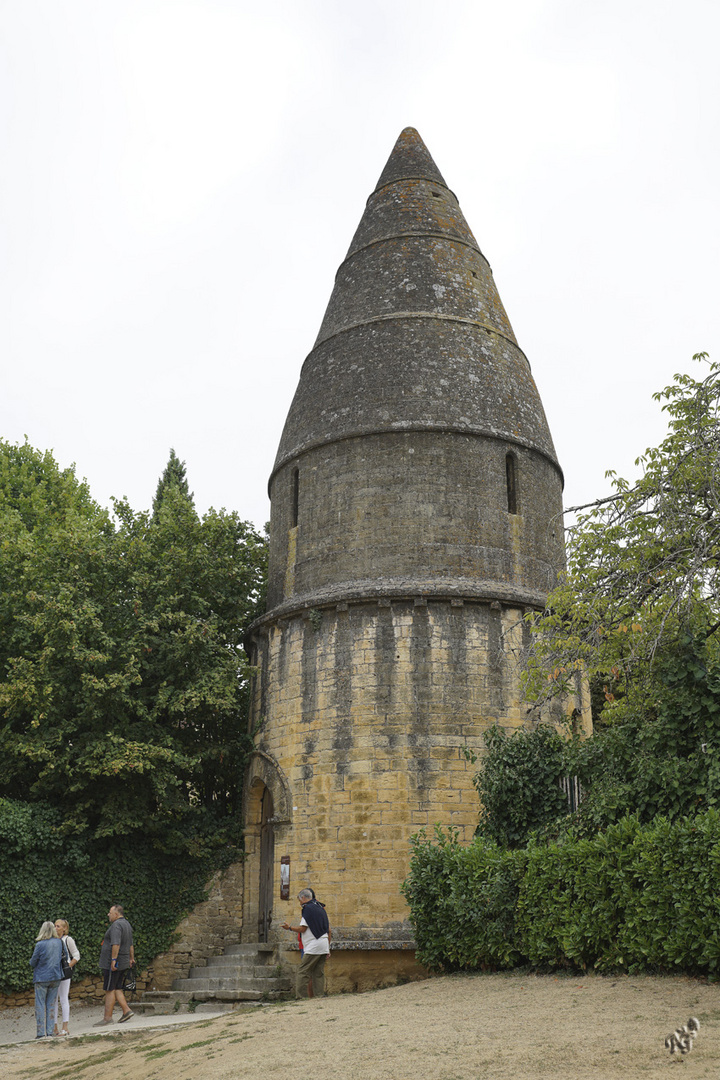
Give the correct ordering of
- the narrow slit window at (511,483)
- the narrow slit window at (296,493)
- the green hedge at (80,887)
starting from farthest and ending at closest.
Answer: the narrow slit window at (296,493)
the narrow slit window at (511,483)
the green hedge at (80,887)

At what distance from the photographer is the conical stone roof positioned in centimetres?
1853

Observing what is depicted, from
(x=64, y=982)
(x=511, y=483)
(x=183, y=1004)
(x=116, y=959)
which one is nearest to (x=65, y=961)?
(x=64, y=982)

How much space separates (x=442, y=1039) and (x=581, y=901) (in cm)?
289

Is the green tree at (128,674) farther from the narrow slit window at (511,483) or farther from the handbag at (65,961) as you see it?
the narrow slit window at (511,483)

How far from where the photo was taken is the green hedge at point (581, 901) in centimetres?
914

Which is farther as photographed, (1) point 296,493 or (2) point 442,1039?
(1) point 296,493

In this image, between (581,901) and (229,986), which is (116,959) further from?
(581,901)

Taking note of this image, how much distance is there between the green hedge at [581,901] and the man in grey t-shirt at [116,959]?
3.92m

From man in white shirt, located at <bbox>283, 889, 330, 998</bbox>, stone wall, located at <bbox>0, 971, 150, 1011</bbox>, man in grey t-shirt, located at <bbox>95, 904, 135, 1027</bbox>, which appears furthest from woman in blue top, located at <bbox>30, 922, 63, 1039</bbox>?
stone wall, located at <bbox>0, 971, 150, 1011</bbox>

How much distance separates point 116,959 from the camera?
44.0 ft

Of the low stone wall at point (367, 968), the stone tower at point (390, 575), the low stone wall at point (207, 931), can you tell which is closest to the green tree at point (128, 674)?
the low stone wall at point (207, 931)

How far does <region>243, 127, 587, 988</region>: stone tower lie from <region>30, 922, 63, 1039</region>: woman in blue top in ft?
13.7

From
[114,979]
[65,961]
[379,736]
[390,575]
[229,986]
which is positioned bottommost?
[229,986]

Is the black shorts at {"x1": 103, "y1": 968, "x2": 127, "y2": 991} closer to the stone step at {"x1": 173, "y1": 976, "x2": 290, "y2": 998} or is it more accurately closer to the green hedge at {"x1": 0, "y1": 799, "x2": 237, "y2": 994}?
the stone step at {"x1": 173, "y1": 976, "x2": 290, "y2": 998}
